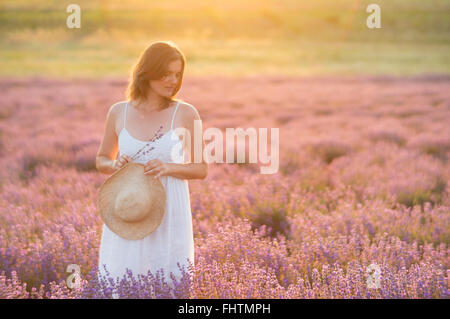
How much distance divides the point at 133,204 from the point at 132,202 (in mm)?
12

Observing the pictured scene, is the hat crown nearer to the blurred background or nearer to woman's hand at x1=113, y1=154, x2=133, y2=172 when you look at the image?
woman's hand at x1=113, y1=154, x2=133, y2=172

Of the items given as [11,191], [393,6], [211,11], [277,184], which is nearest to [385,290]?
[277,184]

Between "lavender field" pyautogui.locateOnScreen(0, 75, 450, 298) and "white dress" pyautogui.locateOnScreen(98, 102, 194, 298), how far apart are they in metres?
0.11

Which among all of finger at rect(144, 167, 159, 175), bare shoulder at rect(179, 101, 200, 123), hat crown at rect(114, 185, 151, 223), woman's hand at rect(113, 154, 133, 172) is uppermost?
bare shoulder at rect(179, 101, 200, 123)

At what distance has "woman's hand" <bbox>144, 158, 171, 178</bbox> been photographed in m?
2.21

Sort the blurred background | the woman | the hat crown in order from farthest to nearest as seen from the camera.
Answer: the blurred background < the woman < the hat crown

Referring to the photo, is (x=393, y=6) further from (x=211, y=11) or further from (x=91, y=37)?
(x=91, y=37)

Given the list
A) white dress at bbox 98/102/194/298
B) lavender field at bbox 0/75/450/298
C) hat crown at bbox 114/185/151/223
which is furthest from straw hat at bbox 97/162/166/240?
lavender field at bbox 0/75/450/298

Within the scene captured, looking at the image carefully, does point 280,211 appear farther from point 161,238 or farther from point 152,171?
point 152,171

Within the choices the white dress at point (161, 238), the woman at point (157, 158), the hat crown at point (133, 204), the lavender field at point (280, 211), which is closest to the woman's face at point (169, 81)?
the woman at point (157, 158)

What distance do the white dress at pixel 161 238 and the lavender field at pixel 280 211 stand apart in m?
0.11

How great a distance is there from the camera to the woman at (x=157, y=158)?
2.33m

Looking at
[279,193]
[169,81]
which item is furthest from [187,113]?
[279,193]
